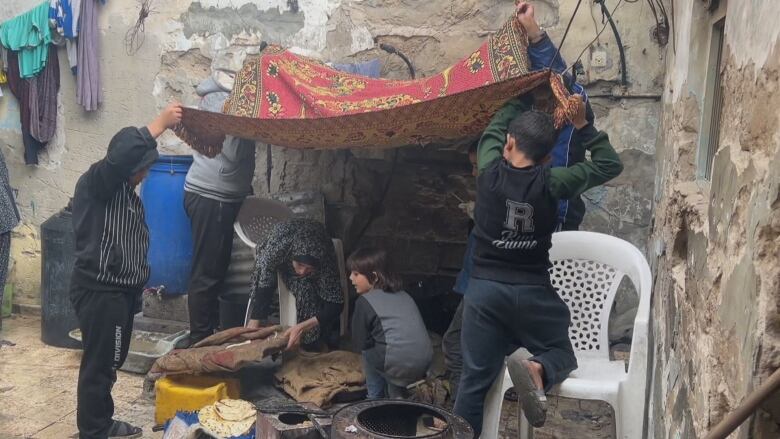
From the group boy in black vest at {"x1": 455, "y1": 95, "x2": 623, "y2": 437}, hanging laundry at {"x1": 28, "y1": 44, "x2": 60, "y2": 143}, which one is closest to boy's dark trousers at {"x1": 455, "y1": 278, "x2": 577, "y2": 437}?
boy in black vest at {"x1": 455, "y1": 95, "x2": 623, "y2": 437}

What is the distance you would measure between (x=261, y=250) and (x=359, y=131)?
1032 mm

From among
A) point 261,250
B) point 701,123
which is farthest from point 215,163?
point 701,123

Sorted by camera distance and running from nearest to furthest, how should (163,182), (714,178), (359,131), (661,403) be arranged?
(714,178) → (661,403) → (359,131) → (163,182)

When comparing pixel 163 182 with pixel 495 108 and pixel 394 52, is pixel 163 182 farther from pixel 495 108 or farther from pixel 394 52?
pixel 495 108

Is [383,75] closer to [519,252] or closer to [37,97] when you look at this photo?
[519,252]

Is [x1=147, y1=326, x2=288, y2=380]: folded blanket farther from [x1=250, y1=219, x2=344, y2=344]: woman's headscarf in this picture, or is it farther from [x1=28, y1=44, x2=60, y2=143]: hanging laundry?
[x1=28, y1=44, x2=60, y2=143]: hanging laundry

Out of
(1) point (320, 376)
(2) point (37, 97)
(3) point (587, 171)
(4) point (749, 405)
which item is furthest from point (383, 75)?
(4) point (749, 405)

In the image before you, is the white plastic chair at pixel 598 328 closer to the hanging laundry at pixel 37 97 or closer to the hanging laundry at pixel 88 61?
the hanging laundry at pixel 88 61

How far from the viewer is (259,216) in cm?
509

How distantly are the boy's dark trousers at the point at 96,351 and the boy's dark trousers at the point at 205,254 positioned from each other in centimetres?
117

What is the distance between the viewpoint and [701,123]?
2.62 meters

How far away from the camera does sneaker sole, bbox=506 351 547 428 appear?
2518 mm

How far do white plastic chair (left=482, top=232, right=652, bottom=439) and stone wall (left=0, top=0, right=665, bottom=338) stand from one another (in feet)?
2.97

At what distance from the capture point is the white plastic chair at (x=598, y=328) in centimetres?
286
